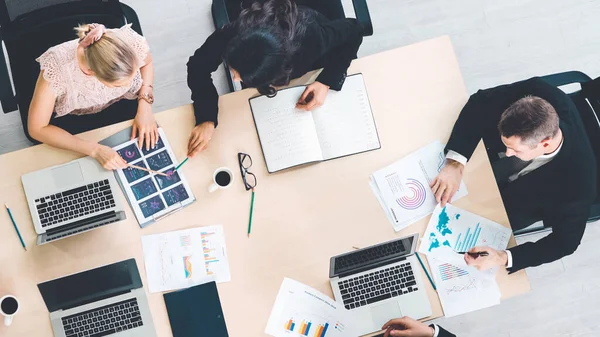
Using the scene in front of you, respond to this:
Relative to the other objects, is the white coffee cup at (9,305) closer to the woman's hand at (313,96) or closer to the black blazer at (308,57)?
the black blazer at (308,57)

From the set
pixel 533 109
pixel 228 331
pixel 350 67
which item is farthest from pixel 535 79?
pixel 228 331

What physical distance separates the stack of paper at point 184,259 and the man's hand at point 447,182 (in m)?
0.75

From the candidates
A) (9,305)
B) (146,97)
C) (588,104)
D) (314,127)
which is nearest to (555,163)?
(588,104)

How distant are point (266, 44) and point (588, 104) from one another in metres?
1.24

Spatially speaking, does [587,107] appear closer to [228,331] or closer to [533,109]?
[533,109]

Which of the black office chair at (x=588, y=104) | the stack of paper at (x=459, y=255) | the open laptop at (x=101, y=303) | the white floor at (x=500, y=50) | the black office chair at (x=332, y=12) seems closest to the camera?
the open laptop at (x=101, y=303)

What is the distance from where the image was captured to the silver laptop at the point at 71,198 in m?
1.67

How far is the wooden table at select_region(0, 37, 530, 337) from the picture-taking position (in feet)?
5.52

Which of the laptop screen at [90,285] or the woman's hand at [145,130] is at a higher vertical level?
the woman's hand at [145,130]

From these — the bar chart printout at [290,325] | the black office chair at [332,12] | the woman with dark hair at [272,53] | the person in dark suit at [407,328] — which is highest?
the black office chair at [332,12]

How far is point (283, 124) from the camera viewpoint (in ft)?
5.84

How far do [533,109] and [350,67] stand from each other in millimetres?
617

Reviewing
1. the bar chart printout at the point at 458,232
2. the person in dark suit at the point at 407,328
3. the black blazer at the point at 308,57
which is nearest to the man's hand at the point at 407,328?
the person in dark suit at the point at 407,328

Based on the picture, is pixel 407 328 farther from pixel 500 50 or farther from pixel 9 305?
pixel 500 50
